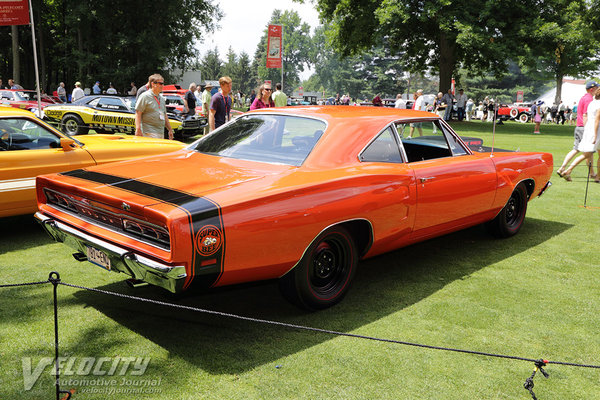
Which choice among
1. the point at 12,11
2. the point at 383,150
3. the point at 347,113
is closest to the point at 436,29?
the point at 12,11

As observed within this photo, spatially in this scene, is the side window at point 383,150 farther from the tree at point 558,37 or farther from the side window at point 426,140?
the tree at point 558,37

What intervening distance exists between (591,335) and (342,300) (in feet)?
5.83

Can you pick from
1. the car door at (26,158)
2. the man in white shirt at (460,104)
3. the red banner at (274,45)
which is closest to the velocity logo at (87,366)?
the car door at (26,158)

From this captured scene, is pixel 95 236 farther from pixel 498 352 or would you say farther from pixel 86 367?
pixel 498 352

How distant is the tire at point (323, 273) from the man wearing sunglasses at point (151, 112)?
15.0ft

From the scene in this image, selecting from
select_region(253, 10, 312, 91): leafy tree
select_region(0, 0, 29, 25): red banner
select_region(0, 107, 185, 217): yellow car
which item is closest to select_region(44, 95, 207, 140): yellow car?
select_region(0, 0, 29, 25): red banner

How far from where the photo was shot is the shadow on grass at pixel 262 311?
10.7ft

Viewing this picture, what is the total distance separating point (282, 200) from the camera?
3.31 meters

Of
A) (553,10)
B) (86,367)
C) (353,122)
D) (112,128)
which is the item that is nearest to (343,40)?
(553,10)

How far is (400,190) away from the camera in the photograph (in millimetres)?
4148

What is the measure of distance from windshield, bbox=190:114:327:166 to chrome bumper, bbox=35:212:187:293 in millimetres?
1296

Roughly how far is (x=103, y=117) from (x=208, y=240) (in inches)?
529

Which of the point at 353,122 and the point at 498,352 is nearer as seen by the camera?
the point at 498,352

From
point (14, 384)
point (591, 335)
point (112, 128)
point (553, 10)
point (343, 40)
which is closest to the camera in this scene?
point (14, 384)
